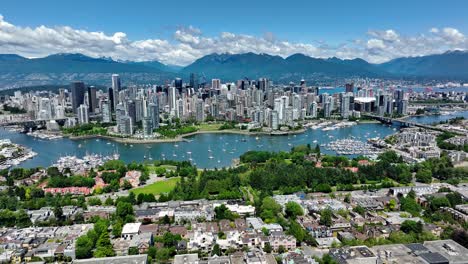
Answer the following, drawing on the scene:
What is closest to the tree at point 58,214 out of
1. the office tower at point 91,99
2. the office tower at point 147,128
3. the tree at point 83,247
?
the tree at point 83,247

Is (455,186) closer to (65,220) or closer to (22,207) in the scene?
(65,220)

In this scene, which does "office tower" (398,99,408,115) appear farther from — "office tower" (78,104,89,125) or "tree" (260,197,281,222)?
"office tower" (78,104,89,125)

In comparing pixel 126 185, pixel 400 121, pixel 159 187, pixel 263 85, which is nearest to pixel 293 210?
pixel 159 187

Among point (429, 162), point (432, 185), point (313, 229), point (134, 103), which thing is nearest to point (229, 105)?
point (134, 103)

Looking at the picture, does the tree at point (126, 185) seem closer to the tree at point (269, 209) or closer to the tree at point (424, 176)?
the tree at point (269, 209)

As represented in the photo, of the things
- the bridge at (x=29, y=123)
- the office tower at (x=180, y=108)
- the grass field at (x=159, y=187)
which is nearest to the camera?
the grass field at (x=159, y=187)

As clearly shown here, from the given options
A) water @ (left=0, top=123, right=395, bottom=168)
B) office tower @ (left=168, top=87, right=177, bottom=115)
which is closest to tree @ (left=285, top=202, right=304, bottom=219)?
water @ (left=0, top=123, right=395, bottom=168)
